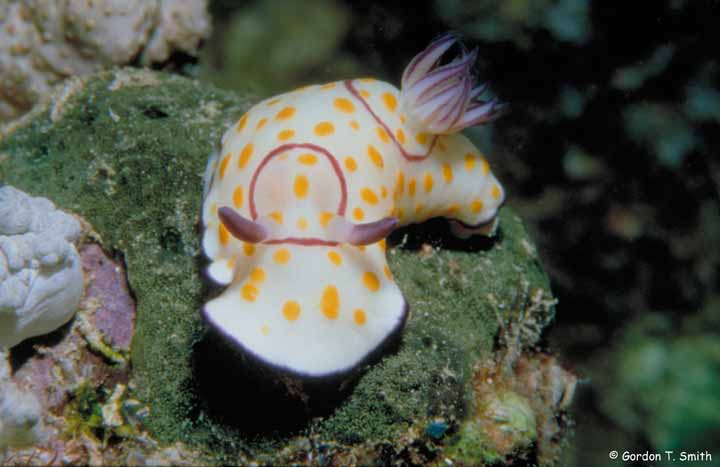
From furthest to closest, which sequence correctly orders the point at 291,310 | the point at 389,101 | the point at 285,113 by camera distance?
the point at 389,101
the point at 285,113
the point at 291,310

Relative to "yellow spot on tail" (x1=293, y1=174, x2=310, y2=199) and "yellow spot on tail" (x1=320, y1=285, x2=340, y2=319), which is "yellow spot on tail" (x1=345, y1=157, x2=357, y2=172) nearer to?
"yellow spot on tail" (x1=293, y1=174, x2=310, y2=199)

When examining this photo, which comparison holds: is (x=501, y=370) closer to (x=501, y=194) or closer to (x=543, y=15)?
(x=501, y=194)

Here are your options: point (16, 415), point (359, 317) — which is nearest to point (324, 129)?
point (359, 317)

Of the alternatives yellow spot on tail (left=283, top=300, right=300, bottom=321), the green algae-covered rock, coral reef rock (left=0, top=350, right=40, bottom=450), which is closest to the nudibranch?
yellow spot on tail (left=283, top=300, right=300, bottom=321)

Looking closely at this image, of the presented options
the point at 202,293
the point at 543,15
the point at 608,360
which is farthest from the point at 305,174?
the point at 608,360

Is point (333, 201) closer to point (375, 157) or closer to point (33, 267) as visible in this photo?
point (375, 157)
